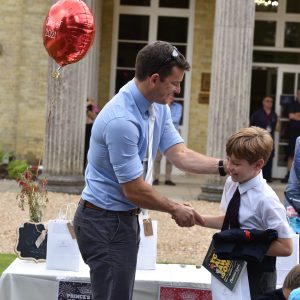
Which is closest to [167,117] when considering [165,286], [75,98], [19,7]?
[165,286]

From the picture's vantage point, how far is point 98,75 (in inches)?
685

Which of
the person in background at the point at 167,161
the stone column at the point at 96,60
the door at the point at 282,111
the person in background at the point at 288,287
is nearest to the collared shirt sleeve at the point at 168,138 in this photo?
the person in background at the point at 288,287

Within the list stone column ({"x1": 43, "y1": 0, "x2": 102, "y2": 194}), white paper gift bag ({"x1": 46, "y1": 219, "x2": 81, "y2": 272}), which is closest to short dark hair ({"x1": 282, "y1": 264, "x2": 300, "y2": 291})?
white paper gift bag ({"x1": 46, "y1": 219, "x2": 81, "y2": 272})

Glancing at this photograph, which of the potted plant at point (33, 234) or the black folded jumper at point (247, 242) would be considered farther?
the potted plant at point (33, 234)

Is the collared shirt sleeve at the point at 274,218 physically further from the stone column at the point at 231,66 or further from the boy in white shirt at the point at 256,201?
the stone column at the point at 231,66

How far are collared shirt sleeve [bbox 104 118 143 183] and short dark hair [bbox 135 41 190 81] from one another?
0.31m

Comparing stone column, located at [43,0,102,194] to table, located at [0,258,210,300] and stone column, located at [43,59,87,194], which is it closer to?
stone column, located at [43,59,87,194]

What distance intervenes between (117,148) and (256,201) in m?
0.82

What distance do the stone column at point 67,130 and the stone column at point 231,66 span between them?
226 cm

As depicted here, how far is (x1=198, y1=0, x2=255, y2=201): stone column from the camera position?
44.1 ft

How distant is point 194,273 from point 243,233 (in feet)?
5.25

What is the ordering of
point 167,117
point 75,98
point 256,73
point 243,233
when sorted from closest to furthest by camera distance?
1. point 243,233
2. point 167,117
3. point 75,98
4. point 256,73

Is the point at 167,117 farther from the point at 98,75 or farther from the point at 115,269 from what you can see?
the point at 98,75

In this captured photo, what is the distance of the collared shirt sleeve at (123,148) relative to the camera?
14.0 ft
